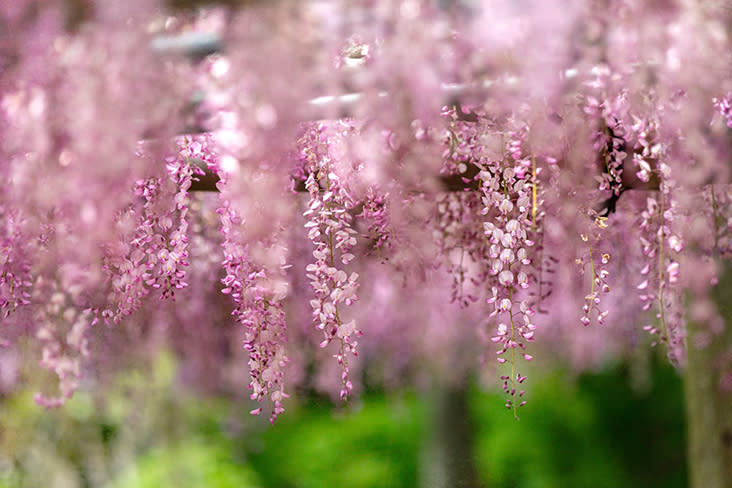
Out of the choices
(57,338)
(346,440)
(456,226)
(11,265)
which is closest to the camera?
(11,265)

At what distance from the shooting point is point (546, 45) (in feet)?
4.45

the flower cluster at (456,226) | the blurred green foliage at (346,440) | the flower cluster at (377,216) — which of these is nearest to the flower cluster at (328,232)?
the flower cluster at (377,216)

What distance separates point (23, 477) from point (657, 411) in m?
5.19

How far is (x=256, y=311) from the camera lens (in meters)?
1.94

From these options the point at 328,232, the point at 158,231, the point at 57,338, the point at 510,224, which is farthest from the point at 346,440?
the point at 510,224

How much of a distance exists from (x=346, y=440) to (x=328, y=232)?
15.7ft

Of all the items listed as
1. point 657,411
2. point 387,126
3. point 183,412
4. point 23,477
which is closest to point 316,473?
point 183,412

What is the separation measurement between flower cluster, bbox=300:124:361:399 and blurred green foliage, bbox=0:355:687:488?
327 centimetres

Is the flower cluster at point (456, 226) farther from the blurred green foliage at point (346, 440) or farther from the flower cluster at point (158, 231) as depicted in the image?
the blurred green foliage at point (346, 440)

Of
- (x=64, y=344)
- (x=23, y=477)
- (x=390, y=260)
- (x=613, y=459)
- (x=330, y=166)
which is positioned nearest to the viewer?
(x=330, y=166)

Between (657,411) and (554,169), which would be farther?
(657,411)

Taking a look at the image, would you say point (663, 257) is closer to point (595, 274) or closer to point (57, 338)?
point (595, 274)

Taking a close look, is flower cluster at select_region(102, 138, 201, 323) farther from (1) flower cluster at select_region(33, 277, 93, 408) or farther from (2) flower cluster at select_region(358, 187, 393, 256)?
(2) flower cluster at select_region(358, 187, 393, 256)

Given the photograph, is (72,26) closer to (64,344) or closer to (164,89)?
(164,89)
